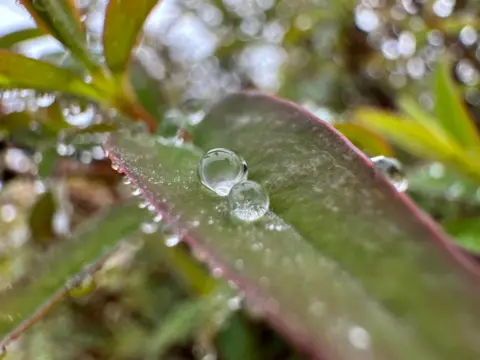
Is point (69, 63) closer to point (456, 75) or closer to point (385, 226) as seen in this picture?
point (385, 226)

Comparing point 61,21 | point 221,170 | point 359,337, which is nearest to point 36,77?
point 61,21

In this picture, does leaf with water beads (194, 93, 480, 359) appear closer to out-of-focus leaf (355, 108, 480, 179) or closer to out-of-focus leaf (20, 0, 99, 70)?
out-of-focus leaf (20, 0, 99, 70)

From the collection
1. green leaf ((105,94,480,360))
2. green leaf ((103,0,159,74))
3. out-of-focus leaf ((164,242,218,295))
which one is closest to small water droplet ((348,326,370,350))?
green leaf ((105,94,480,360))

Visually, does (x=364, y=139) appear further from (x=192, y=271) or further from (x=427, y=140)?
(x=192, y=271)

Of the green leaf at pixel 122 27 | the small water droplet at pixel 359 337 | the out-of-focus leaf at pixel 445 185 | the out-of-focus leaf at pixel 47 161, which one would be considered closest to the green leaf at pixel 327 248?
the small water droplet at pixel 359 337

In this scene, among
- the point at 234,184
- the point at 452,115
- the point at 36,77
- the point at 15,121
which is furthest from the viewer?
the point at 452,115

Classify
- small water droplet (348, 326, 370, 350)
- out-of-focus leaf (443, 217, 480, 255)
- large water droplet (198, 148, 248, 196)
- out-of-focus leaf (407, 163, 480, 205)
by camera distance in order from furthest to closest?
out-of-focus leaf (407, 163, 480, 205) → out-of-focus leaf (443, 217, 480, 255) → large water droplet (198, 148, 248, 196) → small water droplet (348, 326, 370, 350)
